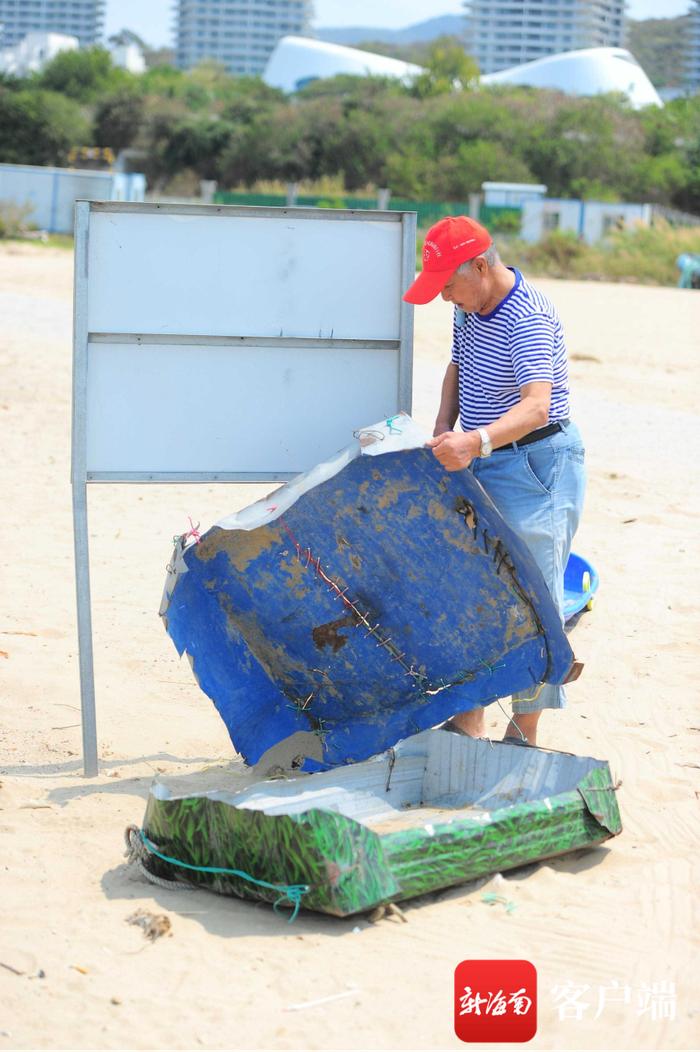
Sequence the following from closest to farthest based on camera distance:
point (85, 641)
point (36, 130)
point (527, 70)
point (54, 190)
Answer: point (85, 641) < point (54, 190) < point (36, 130) < point (527, 70)

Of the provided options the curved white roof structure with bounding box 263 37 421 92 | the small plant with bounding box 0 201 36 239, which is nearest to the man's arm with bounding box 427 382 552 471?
the small plant with bounding box 0 201 36 239

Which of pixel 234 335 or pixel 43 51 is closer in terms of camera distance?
pixel 234 335

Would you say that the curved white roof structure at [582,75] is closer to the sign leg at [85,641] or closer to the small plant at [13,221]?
the small plant at [13,221]

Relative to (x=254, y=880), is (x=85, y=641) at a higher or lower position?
higher

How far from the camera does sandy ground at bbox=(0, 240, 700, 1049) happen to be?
3.16m

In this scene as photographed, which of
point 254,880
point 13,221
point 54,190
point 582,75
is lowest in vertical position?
point 254,880

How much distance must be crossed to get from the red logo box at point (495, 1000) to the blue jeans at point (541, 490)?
4.08 ft

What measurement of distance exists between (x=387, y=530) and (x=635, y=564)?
10.9ft

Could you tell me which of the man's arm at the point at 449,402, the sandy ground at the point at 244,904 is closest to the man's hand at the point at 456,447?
the man's arm at the point at 449,402

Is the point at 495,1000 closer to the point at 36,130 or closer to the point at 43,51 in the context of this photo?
the point at 36,130

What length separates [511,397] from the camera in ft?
13.9

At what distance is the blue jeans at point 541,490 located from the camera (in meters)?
4.27

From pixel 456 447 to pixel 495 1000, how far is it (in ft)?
5.00

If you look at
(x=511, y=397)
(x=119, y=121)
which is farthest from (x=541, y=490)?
(x=119, y=121)
